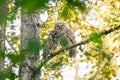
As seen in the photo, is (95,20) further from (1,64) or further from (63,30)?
(63,30)

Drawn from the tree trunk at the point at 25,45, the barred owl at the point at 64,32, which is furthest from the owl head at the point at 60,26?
the tree trunk at the point at 25,45

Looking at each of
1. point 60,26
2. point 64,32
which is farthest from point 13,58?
point 60,26

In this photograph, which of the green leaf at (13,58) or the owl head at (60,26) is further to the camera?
the owl head at (60,26)

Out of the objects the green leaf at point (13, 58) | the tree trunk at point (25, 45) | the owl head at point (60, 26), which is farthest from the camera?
the owl head at point (60, 26)

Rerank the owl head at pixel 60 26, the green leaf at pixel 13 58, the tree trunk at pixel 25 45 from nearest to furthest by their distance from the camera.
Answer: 1. the green leaf at pixel 13 58
2. the tree trunk at pixel 25 45
3. the owl head at pixel 60 26

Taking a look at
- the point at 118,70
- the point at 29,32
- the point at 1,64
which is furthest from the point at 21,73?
the point at 118,70

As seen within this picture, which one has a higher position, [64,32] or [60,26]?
[60,26]

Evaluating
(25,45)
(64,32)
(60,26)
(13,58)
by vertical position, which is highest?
(60,26)

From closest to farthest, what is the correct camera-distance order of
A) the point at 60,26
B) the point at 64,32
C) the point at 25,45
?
1. the point at 25,45
2. the point at 64,32
3. the point at 60,26

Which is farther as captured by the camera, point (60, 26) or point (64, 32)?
point (60, 26)

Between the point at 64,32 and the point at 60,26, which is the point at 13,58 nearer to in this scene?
the point at 64,32

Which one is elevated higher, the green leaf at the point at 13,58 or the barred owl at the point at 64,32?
the barred owl at the point at 64,32

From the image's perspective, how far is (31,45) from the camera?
1855 millimetres

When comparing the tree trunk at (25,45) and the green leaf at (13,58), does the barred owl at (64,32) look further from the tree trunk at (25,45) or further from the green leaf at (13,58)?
the green leaf at (13,58)
